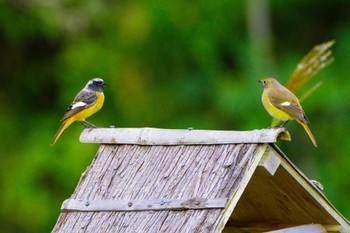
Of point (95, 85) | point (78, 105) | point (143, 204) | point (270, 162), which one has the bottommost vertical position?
point (143, 204)

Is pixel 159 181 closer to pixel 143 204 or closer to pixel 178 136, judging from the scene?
pixel 143 204

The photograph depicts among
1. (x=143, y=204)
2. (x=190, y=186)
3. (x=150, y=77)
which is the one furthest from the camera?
(x=150, y=77)

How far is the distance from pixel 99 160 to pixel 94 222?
1.45ft

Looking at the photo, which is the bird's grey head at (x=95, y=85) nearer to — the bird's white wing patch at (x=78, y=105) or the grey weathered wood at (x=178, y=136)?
the bird's white wing patch at (x=78, y=105)

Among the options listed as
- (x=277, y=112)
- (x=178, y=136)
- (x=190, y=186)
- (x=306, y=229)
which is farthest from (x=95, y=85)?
(x=190, y=186)

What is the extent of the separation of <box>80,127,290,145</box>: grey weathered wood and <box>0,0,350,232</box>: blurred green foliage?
9.86 m

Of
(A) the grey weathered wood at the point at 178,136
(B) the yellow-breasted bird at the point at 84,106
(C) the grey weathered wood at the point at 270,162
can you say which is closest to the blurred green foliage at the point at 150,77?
(B) the yellow-breasted bird at the point at 84,106

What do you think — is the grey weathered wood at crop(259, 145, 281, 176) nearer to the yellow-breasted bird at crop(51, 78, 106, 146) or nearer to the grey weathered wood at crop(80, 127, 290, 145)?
the grey weathered wood at crop(80, 127, 290, 145)

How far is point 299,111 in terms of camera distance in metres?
8.35

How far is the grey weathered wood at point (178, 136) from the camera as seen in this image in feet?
23.5

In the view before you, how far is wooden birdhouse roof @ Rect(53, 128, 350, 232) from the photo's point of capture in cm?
712

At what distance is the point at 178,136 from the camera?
7.54m

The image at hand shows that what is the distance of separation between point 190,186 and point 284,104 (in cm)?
138

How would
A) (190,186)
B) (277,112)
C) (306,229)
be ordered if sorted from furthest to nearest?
(277,112) < (306,229) < (190,186)
